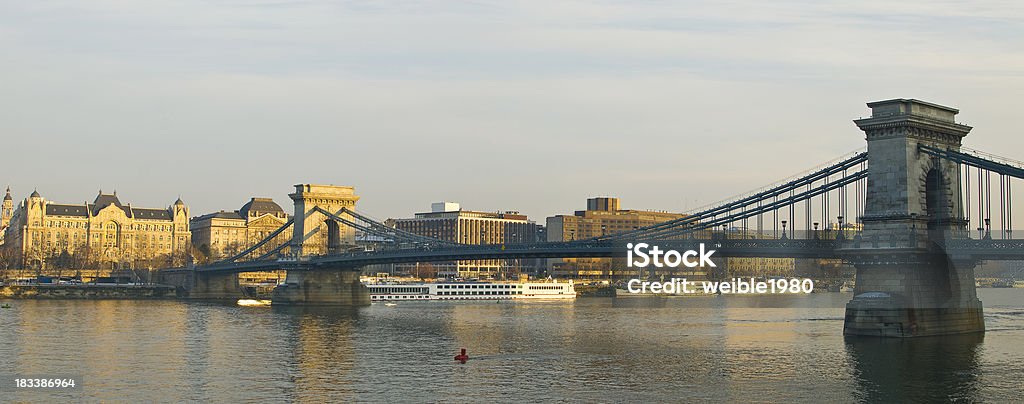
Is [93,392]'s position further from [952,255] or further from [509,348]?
[952,255]

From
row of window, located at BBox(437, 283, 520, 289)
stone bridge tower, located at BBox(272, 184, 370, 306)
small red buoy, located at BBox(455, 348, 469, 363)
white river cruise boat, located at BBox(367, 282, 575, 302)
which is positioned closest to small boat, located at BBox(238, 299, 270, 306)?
stone bridge tower, located at BBox(272, 184, 370, 306)

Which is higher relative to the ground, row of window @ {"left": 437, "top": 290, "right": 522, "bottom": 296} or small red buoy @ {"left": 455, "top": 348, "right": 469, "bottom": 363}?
row of window @ {"left": 437, "top": 290, "right": 522, "bottom": 296}

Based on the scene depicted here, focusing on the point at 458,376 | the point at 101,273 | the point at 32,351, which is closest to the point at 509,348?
the point at 458,376

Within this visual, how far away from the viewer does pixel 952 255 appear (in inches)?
2461

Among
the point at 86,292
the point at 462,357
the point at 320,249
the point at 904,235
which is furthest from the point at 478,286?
the point at 462,357

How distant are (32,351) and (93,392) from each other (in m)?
18.0

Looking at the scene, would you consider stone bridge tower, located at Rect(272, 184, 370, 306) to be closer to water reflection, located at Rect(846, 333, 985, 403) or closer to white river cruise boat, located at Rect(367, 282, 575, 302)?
white river cruise boat, located at Rect(367, 282, 575, 302)

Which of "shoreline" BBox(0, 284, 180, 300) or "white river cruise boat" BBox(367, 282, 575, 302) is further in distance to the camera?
"white river cruise boat" BBox(367, 282, 575, 302)

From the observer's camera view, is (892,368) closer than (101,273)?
Yes

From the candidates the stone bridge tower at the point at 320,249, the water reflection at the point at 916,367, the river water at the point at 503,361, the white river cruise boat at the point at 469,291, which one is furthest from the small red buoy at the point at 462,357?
the white river cruise boat at the point at 469,291

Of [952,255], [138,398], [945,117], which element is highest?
[945,117]

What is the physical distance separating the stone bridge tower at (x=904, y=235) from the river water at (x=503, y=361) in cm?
179

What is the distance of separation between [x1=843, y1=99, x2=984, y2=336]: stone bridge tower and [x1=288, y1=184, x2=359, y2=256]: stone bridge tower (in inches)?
2835

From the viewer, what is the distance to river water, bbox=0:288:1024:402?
46.1 meters
